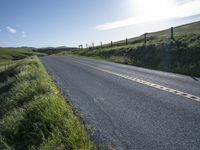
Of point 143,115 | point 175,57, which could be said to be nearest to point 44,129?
point 143,115

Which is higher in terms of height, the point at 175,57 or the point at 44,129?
the point at 44,129

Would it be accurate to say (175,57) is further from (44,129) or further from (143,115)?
(44,129)

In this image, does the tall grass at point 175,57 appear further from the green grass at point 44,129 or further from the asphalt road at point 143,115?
the green grass at point 44,129

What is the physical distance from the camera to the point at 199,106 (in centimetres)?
687

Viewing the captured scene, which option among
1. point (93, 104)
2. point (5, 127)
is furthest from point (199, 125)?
point (5, 127)

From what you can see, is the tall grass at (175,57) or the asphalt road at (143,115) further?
the tall grass at (175,57)

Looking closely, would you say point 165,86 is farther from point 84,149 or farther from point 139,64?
point 139,64

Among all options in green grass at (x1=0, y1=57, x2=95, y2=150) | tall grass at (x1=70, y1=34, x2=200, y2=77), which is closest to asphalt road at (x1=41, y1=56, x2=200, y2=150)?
green grass at (x1=0, y1=57, x2=95, y2=150)

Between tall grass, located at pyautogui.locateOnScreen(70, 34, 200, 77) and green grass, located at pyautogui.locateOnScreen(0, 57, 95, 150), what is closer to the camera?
green grass, located at pyautogui.locateOnScreen(0, 57, 95, 150)

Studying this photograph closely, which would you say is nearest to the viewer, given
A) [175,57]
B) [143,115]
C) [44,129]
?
[44,129]

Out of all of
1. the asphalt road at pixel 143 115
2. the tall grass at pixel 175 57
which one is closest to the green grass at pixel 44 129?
the asphalt road at pixel 143 115

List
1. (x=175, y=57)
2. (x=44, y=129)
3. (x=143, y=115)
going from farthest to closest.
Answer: (x=175, y=57)
(x=143, y=115)
(x=44, y=129)

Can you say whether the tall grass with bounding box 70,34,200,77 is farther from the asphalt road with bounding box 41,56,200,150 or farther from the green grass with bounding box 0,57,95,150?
the green grass with bounding box 0,57,95,150

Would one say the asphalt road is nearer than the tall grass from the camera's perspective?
Yes
